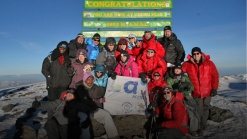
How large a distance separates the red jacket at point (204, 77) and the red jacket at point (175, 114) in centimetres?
141

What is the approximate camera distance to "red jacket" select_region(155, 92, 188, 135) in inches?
194

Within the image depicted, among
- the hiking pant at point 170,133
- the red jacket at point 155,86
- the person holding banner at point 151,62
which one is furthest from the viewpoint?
the person holding banner at point 151,62

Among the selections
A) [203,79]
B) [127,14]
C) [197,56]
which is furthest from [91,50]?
[127,14]

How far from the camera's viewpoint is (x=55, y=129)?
5.10m

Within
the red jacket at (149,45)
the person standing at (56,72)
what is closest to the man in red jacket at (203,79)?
the red jacket at (149,45)

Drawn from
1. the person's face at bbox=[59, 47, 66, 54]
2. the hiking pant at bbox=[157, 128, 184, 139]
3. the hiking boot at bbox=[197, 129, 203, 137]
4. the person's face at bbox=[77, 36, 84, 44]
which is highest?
the person's face at bbox=[77, 36, 84, 44]

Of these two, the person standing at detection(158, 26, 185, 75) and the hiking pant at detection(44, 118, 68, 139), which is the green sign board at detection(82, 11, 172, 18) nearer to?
the person standing at detection(158, 26, 185, 75)

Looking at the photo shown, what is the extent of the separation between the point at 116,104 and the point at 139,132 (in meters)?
1.16

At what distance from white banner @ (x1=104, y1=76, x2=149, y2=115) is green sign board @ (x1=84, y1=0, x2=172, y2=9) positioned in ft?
28.6

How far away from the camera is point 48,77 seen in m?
6.57

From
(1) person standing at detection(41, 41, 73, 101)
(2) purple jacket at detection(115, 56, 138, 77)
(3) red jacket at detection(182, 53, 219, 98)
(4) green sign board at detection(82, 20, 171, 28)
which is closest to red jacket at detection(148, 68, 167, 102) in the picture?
(2) purple jacket at detection(115, 56, 138, 77)

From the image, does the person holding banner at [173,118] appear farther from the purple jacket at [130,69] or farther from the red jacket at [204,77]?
the purple jacket at [130,69]

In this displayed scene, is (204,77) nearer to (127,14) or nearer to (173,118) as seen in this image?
(173,118)

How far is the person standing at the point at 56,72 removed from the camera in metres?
6.59
